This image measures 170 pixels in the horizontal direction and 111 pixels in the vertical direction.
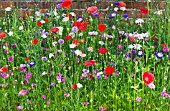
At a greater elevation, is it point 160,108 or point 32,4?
point 32,4

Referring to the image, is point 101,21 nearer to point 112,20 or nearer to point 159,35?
point 112,20

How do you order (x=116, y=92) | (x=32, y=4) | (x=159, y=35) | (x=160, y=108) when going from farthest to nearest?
(x=32, y=4) < (x=159, y=35) < (x=116, y=92) < (x=160, y=108)

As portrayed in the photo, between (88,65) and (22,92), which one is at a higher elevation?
(88,65)

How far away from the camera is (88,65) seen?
344 centimetres

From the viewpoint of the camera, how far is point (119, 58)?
13.0 feet

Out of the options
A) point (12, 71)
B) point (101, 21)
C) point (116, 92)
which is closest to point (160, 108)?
point (116, 92)

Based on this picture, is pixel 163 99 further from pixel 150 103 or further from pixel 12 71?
pixel 12 71

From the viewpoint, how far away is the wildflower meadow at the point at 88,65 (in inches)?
133

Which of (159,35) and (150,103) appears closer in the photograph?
(150,103)

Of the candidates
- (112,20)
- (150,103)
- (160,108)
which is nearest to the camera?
(160,108)

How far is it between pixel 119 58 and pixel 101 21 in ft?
2.67

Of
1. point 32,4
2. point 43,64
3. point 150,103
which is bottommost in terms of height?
point 150,103

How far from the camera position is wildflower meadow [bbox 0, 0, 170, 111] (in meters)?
3.37

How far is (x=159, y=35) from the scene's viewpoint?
12.8 ft
